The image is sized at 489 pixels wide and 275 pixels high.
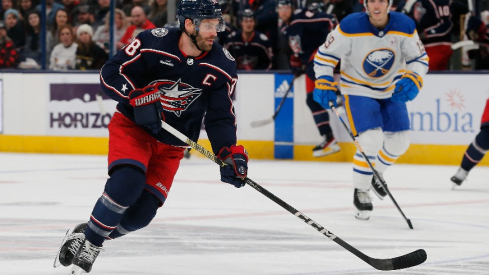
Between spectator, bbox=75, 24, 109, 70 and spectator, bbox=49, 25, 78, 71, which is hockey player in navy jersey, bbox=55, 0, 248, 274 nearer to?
spectator, bbox=75, 24, 109, 70

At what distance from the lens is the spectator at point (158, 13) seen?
10.2m

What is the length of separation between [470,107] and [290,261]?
17.8 ft

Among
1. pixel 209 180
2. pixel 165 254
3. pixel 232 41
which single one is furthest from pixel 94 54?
pixel 165 254

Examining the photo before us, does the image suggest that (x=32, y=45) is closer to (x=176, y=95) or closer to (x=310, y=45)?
(x=310, y=45)

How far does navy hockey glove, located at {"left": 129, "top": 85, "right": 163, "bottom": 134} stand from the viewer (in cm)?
361

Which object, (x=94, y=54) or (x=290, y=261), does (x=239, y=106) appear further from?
(x=290, y=261)

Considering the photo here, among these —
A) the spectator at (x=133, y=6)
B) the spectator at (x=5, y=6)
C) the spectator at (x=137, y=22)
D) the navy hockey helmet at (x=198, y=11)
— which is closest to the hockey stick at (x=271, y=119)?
the spectator at (x=137, y=22)

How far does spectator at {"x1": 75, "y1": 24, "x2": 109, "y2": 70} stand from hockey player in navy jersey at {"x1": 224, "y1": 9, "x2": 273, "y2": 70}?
1480 millimetres

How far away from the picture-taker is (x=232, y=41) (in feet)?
33.0

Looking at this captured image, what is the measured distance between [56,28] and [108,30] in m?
0.61

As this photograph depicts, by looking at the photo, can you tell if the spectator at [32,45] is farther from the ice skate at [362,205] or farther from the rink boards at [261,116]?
the ice skate at [362,205]

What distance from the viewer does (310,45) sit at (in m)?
→ 9.79

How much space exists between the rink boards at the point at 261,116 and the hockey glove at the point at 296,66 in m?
0.07

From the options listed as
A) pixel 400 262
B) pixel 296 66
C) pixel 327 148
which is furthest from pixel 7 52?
pixel 400 262
